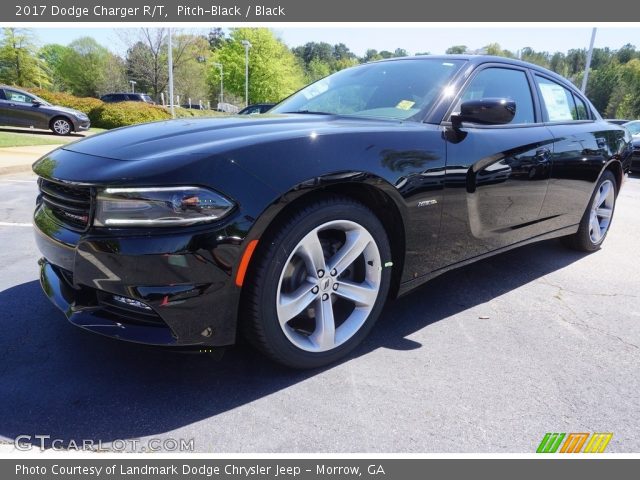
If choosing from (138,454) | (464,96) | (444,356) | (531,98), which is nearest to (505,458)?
(444,356)

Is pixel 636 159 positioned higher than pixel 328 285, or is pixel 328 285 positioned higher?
pixel 328 285

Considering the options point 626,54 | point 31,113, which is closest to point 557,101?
point 31,113

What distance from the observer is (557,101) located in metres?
3.77

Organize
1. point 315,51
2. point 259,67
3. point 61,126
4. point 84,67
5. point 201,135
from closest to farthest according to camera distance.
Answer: point 201,135 → point 61,126 → point 259,67 → point 84,67 → point 315,51

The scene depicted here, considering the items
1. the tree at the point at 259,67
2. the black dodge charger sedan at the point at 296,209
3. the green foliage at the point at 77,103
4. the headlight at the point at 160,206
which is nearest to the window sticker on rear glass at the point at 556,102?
the black dodge charger sedan at the point at 296,209

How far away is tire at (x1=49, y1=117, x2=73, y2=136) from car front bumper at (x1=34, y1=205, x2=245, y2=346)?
15433 mm

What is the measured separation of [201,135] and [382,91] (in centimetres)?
137

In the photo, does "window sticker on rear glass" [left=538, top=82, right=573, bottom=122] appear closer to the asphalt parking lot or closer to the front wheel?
the asphalt parking lot

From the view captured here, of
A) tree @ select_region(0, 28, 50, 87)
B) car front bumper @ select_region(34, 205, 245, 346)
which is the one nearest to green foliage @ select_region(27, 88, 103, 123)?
car front bumper @ select_region(34, 205, 245, 346)

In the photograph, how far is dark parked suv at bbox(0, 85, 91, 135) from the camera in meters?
14.7

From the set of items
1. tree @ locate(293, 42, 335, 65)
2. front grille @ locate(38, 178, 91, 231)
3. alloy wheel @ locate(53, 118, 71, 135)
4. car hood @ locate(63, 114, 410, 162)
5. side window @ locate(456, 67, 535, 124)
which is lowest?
alloy wheel @ locate(53, 118, 71, 135)

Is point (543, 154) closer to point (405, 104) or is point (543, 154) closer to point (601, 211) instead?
point (405, 104)

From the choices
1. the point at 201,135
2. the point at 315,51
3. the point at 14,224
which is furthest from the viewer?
the point at 315,51

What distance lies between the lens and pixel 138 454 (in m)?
1.73
